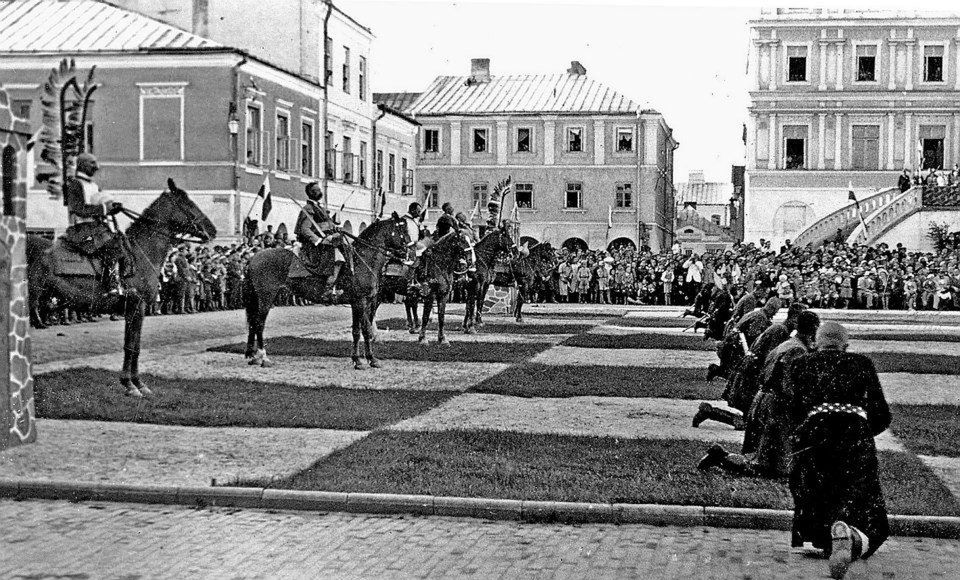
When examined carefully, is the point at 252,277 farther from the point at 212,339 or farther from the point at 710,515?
the point at 710,515

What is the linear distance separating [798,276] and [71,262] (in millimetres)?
33322

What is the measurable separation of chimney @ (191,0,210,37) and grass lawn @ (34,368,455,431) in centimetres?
1779

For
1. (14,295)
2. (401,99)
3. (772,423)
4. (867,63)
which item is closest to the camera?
(772,423)

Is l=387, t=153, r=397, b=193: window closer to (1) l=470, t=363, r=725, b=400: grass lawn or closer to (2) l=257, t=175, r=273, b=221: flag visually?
(2) l=257, t=175, r=273, b=221: flag

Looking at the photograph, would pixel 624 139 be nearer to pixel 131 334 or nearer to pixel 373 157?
pixel 373 157

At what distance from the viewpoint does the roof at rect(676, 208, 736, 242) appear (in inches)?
4141

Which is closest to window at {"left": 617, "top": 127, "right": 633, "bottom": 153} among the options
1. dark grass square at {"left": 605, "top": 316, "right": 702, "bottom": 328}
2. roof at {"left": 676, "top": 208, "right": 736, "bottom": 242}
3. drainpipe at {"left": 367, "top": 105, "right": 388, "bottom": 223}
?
roof at {"left": 676, "top": 208, "right": 736, "bottom": 242}

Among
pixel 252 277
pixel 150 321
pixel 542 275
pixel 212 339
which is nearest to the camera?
pixel 252 277

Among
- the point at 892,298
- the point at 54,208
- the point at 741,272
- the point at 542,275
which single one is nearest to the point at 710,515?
the point at 54,208

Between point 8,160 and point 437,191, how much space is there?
217 feet

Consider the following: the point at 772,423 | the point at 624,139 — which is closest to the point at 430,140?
the point at 624,139

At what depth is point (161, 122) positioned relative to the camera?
3062cm

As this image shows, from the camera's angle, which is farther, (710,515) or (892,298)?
(892,298)

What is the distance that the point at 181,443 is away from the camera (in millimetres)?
11500
